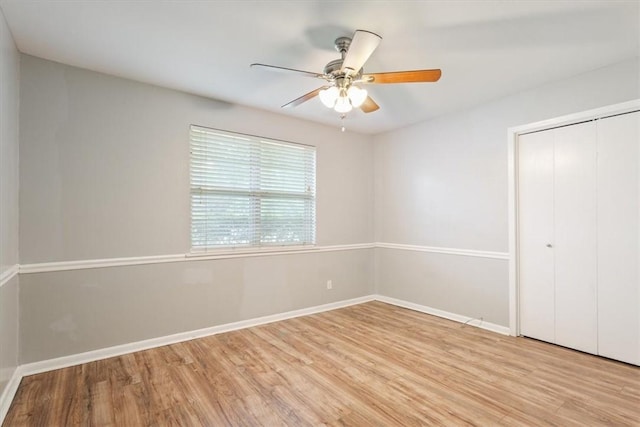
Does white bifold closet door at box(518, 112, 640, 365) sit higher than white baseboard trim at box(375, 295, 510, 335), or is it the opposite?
white bifold closet door at box(518, 112, 640, 365)

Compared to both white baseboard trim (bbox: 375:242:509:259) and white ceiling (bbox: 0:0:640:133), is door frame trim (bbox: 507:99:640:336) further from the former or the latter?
white ceiling (bbox: 0:0:640:133)

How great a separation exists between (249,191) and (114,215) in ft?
4.33

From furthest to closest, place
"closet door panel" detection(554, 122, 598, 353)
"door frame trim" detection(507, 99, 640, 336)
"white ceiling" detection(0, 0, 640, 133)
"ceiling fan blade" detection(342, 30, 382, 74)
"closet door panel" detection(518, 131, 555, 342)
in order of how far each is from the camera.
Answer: "door frame trim" detection(507, 99, 640, 336) < "closet door panel" detection(518, 131, 555, 342) < "closet door panel" detection(554, 122, 598, 353) < "white ceiling" detection(0, 0, 640, 133) < "ceiling fan blade" detection(342, 30, 382, 74)

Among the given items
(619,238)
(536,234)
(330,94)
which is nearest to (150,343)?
(330,94)

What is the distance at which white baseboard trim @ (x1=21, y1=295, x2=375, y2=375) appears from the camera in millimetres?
2469

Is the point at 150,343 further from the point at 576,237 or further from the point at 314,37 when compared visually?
the point at 576,237

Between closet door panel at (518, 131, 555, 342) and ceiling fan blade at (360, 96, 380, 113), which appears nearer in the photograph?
ceiling fan blade at (360, 96, 380, 113)

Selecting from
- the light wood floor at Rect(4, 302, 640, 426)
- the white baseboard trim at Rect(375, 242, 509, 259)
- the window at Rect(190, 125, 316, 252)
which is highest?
the window at Rect(190, 125, 316, 252)

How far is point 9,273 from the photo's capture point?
212cm

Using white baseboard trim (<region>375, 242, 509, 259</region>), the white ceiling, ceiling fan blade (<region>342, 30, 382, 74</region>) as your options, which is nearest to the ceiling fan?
ceiling fan blade (<region>342, 30, 382, 74</region>)

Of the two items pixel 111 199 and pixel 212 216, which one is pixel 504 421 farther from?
pixel 111 199

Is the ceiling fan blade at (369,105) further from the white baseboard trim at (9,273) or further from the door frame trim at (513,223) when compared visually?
the white baseboard trim at (9,273)

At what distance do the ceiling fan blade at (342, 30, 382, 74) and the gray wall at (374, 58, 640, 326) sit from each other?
2.13 metres

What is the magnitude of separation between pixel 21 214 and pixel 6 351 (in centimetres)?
98
